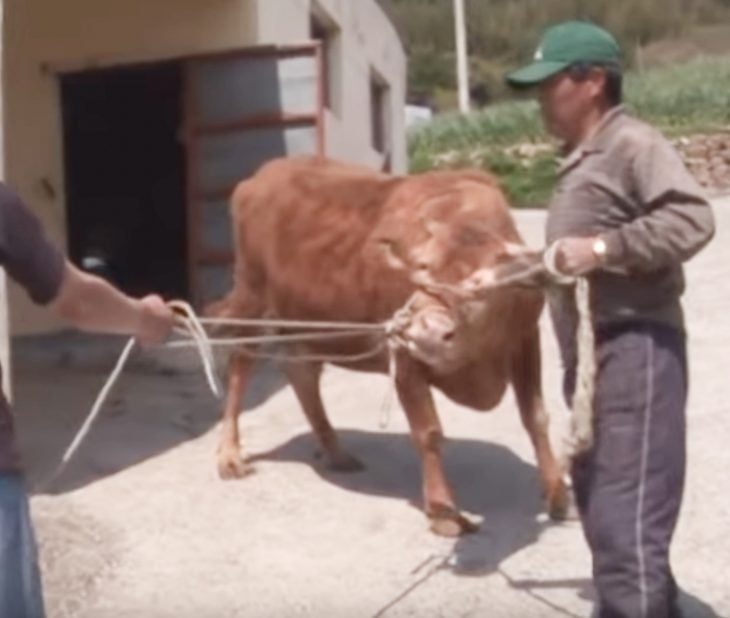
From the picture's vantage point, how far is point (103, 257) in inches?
721

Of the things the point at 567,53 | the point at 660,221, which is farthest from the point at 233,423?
the point at 660,221

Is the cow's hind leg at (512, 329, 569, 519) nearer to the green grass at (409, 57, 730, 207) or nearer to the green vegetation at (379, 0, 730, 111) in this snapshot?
the green grass at (409, 57, 730, 207)

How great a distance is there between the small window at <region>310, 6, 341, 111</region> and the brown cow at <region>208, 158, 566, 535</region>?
19.7ft

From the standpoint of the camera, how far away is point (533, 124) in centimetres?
3369

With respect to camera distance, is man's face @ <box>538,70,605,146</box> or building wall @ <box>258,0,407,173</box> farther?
building wall @ <box>258,0,407,173</box>

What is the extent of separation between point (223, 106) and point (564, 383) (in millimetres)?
8464

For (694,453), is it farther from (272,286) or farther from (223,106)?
(223,106)

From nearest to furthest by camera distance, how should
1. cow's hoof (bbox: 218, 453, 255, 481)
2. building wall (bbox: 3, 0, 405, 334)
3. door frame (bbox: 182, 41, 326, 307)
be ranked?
cow's hoof (bbox: 218, 453, 255, 481), door frame (bbox: 182, 41, 326, 307), building wall (bbox: 3, 0, 405, 334)

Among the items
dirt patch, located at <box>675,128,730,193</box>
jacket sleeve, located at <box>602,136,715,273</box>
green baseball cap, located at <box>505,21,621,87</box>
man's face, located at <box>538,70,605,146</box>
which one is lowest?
dirt patch, located at <box>675,128,730,193</box>

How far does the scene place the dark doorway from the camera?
1838cm

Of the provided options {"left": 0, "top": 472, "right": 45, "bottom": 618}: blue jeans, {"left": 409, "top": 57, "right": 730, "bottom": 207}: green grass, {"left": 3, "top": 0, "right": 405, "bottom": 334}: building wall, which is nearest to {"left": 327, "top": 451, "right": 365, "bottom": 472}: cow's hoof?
{"left": 3, "top": 0, "right": 405, "bottom": 334}: building wall

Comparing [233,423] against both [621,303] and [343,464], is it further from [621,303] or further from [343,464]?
[621,303]

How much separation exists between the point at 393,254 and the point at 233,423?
193cm

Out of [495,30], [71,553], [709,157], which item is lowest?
[495,30]
